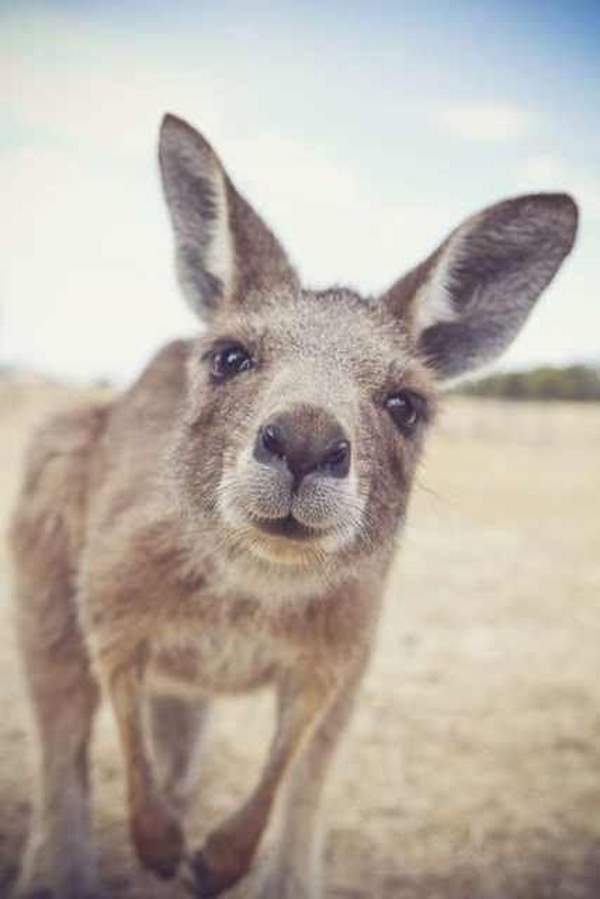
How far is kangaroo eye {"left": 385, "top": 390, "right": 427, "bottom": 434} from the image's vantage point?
2852 millimetres

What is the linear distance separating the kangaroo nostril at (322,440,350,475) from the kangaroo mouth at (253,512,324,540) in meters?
0.17

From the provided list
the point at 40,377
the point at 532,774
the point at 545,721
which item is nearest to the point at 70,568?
the point at 532,774

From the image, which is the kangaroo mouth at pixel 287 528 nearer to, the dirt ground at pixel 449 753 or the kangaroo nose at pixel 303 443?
the kangaroo nose at pixel 303 443

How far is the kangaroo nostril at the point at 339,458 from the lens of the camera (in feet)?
7.30

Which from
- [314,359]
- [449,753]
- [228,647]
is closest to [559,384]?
[449,753]

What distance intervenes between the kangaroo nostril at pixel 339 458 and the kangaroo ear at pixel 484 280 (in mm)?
962

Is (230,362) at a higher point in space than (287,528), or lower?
higher

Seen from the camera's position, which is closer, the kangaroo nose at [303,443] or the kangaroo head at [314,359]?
the kangaroo nose at [303,443]

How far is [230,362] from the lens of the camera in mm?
2842

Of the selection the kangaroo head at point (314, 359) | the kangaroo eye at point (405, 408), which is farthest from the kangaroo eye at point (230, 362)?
the kangaroo eye at point (405, 408)

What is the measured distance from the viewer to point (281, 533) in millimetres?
2379

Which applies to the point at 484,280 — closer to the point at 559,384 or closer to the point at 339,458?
the point at 339,458

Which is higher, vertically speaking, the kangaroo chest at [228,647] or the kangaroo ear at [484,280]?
the kangaroo ear at [484,280]

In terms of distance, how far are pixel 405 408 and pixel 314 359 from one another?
1.30 ft
